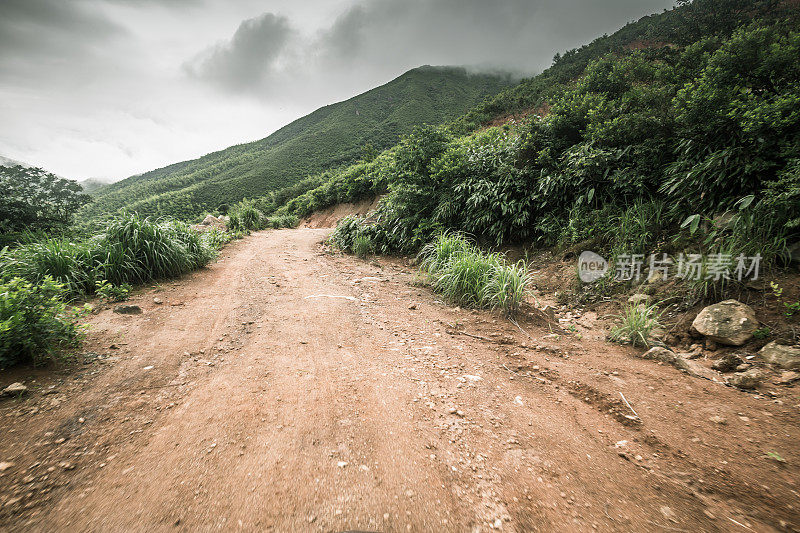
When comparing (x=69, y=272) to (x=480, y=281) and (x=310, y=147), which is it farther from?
(x=310, y=147)

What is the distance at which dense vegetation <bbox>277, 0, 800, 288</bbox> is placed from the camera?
287 centimetres

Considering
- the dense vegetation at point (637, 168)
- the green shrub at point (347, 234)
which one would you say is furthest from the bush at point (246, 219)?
the dense vegetation at point (637, 168)

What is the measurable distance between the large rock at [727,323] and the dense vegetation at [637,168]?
0.62 meters

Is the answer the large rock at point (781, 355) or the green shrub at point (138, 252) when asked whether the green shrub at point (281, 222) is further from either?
the large rock at point (781, 355)

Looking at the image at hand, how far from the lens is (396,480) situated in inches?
52.7

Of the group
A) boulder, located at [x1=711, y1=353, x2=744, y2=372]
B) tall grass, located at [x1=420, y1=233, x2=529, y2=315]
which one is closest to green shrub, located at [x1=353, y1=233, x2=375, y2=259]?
tall grass, located at [x1=420, y1=233, x2=529, y2=315]

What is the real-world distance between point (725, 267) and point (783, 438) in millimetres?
1896

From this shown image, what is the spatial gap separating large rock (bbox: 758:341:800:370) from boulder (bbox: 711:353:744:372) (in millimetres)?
155

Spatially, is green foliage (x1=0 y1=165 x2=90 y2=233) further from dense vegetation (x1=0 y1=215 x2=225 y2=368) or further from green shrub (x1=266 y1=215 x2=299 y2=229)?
green shrub (x1=266 y1=215 x2=299 y2=229)

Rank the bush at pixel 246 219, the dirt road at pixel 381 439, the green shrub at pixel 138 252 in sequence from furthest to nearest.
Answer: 1. the bush at pixel 246 219
2. the green shrub at pixel 138 252
3. the dirt road at pixel 381 439

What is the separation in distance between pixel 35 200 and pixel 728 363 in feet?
36.9

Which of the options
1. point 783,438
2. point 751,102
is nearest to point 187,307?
point 783,438

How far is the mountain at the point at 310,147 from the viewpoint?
111ft

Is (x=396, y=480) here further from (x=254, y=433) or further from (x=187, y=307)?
(x=187, y=307)
